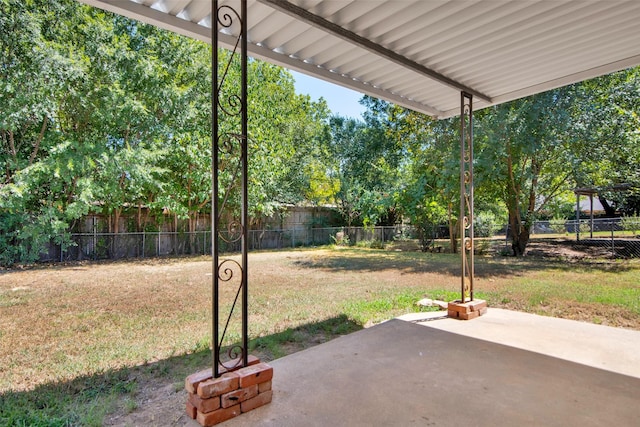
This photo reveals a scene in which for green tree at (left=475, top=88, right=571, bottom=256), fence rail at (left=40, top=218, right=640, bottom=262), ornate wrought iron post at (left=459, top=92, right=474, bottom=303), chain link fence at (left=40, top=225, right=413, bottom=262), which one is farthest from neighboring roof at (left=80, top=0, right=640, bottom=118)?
fence rail at (left=40, top=218, right=640, bottom=262)

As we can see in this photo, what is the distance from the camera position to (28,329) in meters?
3.64

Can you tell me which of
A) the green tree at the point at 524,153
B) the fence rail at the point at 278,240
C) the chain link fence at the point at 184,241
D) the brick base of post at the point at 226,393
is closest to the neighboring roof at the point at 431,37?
the brick base of post at the point at 226,393

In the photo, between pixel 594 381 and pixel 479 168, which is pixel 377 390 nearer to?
pixel 594 381

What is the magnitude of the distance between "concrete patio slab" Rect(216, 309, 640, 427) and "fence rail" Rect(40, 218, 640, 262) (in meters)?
7.12

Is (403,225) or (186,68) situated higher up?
(186,68)

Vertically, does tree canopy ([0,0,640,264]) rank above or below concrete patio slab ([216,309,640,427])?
above

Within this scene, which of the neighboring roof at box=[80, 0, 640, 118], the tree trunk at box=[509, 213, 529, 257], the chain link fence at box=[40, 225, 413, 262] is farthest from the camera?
the tree trunk at box=[509, 213, 529, 257]

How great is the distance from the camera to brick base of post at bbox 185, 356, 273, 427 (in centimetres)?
170

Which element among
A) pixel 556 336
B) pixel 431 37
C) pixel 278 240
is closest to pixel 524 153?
pixel 556 336

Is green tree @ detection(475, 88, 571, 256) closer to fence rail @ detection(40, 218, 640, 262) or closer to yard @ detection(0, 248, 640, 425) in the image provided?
fence rail @ detection(40, 218, 640, 262)

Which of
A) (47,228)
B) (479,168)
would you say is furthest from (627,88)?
(47,228)

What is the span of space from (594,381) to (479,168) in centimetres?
711

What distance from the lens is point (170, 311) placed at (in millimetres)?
4359

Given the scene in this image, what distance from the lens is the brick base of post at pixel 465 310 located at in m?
3.49
